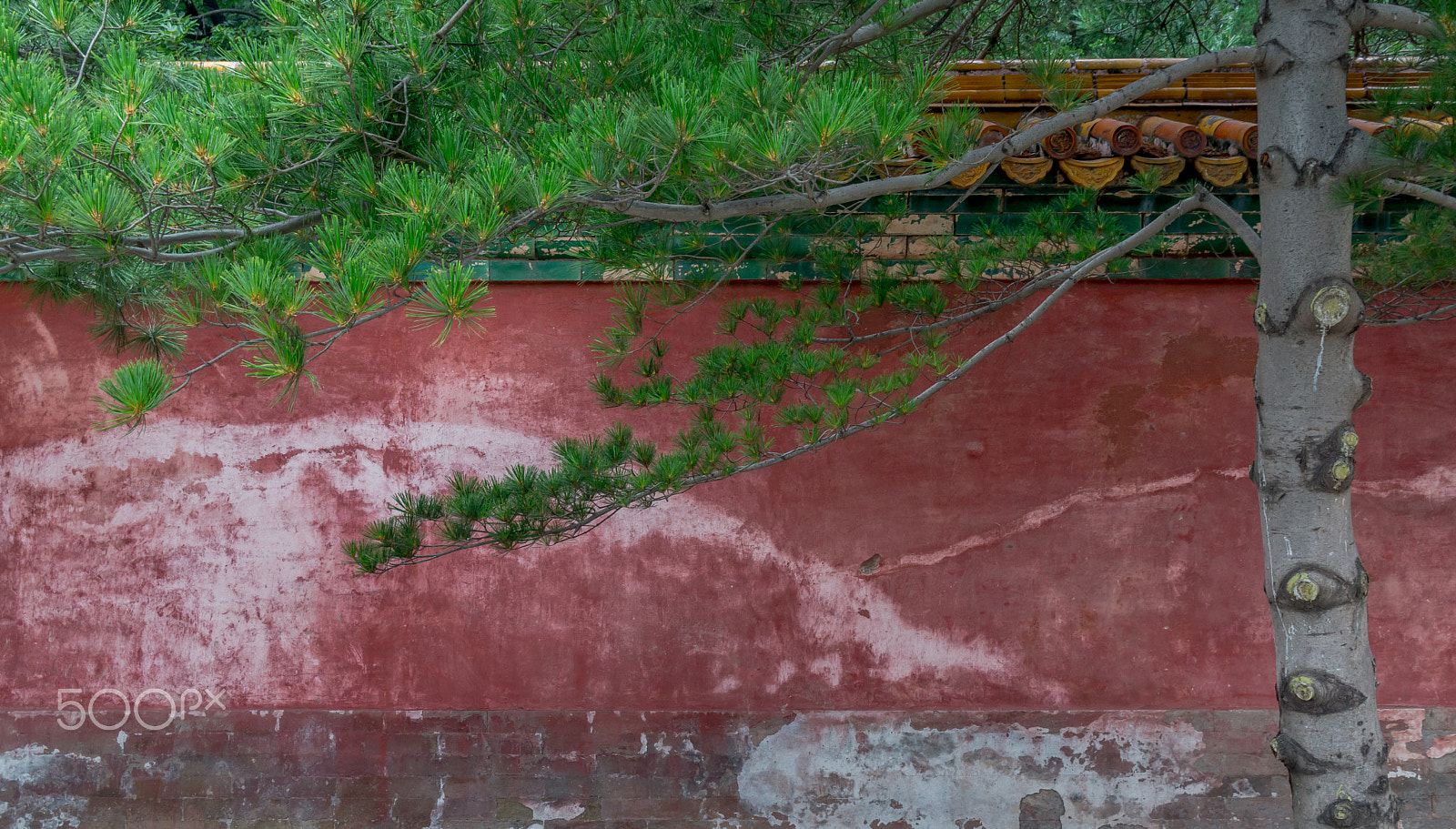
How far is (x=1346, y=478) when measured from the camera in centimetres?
173

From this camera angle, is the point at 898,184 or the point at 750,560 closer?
the point at 898,184

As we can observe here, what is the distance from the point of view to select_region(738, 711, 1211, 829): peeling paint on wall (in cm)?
298

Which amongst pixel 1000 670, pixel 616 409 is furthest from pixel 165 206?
pixel 1000 670

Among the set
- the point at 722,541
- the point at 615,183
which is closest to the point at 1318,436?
the point at 615,183

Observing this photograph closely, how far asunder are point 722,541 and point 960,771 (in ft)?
3.49

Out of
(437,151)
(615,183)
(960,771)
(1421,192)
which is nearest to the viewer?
(615,183)

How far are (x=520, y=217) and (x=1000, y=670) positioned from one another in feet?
7.66

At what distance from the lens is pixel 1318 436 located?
68.1 inches

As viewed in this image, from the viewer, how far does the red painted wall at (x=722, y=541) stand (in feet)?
9.87

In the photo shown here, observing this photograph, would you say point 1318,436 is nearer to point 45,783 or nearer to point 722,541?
point 722,541

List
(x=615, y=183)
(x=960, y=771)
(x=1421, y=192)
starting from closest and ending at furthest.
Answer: (x=615, y=183) → (x=1421, y=192) → (x=960, y=771)

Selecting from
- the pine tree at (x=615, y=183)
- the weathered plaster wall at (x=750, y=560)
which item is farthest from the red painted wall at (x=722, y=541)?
the pine tree at (x=615, y=183)

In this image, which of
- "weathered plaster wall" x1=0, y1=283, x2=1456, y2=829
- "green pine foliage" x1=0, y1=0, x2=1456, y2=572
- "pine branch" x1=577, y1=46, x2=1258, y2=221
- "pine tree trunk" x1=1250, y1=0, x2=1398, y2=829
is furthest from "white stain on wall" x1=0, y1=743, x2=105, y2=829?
"pine tree trunk" x1=1250, y1=0, x2=1398, y2=829

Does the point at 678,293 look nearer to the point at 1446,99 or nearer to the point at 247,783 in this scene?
the point at 1446,99
